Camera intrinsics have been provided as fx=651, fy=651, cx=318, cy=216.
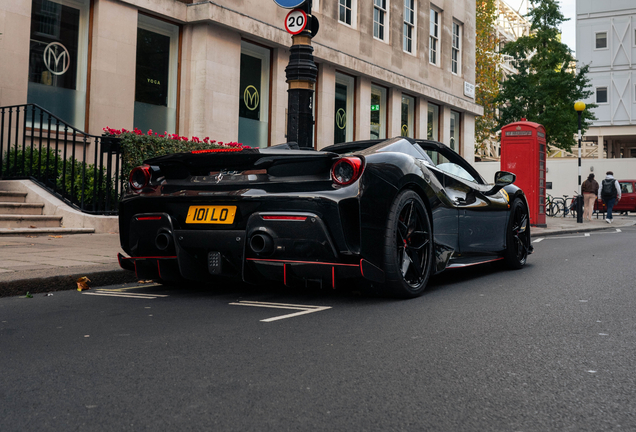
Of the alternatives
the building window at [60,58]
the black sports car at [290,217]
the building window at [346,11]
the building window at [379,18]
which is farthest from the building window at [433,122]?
the black sports car at [290,217]

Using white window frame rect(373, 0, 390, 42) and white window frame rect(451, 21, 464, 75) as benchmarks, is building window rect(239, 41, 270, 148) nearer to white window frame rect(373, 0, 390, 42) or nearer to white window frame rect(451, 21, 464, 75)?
white window frame rect(373, 0, 390, 42)

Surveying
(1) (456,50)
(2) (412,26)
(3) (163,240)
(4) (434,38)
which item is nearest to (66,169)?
(3) (163,240)

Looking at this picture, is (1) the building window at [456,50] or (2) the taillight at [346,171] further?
(1) the building window at [456,50]

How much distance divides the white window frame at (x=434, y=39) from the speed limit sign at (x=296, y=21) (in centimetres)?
1612

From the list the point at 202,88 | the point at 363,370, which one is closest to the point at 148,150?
the point at 202,88

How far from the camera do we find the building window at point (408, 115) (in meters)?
21.5

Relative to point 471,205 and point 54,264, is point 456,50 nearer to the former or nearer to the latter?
point 471,205

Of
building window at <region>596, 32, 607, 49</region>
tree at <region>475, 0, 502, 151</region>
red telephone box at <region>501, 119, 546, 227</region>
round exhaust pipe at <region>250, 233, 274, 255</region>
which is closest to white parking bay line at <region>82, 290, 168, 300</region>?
round exhaust pipe at <region>250, 233, 274, 255</region>

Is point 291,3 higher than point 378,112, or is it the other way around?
point 378,112

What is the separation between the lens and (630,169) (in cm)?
3334

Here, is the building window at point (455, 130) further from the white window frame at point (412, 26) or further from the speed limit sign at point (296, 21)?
the speed limit sign at point (296, 21)

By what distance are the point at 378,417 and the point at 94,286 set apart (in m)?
3.88

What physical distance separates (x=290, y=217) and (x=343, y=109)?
14665 millimetres

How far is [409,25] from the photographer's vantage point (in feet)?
70.4
